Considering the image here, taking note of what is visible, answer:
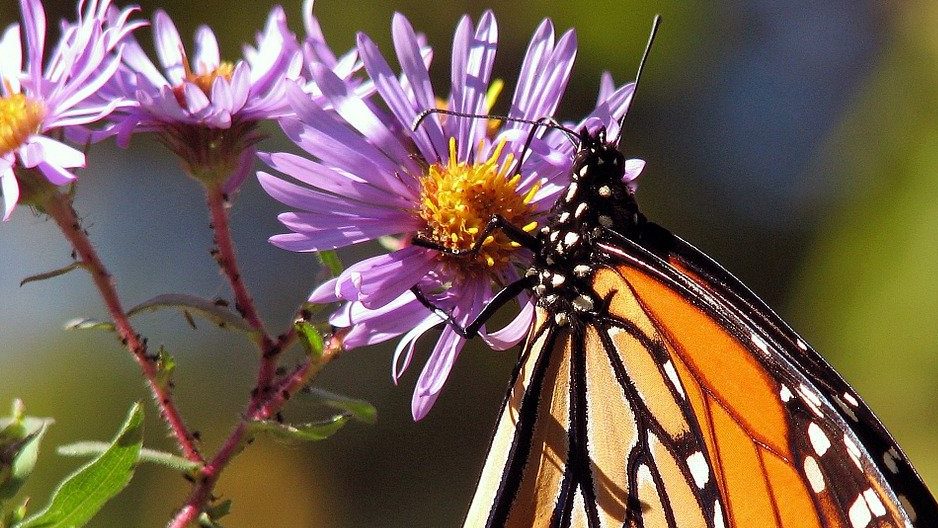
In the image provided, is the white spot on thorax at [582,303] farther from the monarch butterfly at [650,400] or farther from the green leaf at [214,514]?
the green leaf at [214,514]

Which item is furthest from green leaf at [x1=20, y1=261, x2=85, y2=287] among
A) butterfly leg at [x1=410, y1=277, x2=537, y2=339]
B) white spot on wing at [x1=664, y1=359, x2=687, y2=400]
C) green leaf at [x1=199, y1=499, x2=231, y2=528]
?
white spot on wing at [x1=664, y1=359, x2=687, y2=400]

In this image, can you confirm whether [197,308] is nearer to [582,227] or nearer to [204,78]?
[204,78]

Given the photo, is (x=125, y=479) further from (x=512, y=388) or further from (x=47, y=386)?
(x=47, y=386)

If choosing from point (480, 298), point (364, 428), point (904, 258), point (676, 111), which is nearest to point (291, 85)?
point (480, 298)

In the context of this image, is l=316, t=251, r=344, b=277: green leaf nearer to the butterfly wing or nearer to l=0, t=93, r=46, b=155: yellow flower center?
the butterfly wing

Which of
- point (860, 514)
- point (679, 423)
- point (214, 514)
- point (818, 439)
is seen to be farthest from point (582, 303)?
point (214, 514)

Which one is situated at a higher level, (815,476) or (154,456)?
(815,476)

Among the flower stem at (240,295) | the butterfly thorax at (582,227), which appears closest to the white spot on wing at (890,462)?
the butterfly thorax at (582,227)
